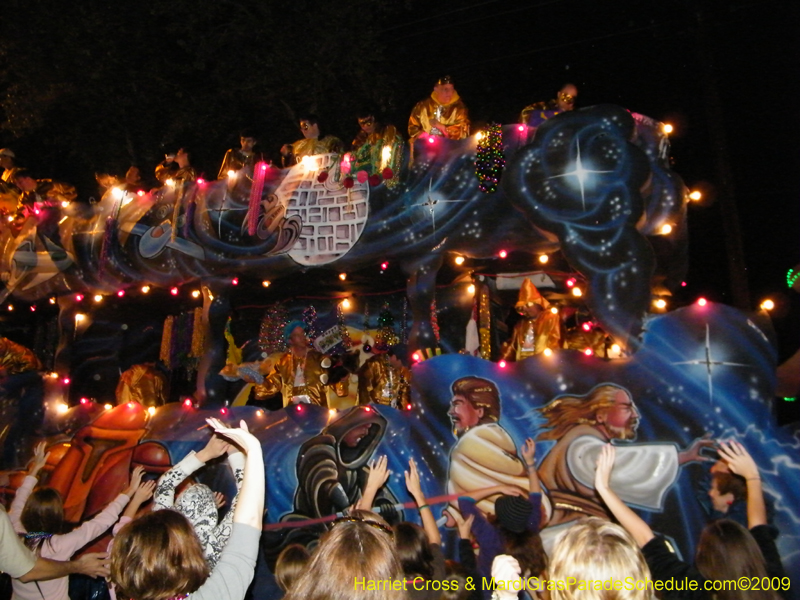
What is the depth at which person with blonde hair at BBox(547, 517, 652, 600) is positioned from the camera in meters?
2.22

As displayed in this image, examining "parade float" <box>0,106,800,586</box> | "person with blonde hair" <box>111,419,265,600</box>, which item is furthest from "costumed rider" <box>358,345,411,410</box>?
"person with blonde hair" <box>111,419,265,600</box>

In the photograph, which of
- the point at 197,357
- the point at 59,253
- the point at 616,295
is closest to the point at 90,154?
the point at 59,253

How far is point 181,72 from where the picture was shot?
13250 millimetres

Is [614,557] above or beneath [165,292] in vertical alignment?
beneath

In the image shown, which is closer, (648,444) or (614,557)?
(614,557)

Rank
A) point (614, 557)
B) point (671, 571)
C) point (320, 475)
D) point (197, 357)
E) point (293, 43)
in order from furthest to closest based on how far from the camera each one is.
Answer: point (293, 43) → point (197, 357) → point (320, 475) → point (671, 571) → point (614, 557)

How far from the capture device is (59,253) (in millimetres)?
9969

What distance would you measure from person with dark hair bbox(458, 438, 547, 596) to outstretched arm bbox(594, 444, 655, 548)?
858 millimetres

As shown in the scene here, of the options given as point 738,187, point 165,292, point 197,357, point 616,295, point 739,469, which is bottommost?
point 739,469

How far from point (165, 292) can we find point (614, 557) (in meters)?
8.95

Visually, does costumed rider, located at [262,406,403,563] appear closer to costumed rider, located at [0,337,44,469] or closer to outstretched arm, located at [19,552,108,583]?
outstretched arm, located at [19,552,108,583]

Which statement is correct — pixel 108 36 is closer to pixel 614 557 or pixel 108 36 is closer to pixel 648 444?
pixel 648 444

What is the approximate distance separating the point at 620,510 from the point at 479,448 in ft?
11.3

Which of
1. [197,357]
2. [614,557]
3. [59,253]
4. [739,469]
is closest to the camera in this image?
[614,557]
